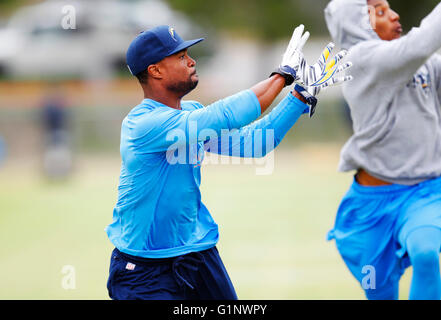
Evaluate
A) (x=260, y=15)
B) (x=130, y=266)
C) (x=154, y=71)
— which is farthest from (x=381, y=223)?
(x=260, y=15)

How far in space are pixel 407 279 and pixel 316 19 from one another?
48.6 feet

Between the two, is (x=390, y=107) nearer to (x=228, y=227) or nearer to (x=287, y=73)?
(x=287, y=73)

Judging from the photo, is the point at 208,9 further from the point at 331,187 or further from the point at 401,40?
the point at 401,40

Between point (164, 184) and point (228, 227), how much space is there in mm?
5628

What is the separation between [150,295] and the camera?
3.71 meters

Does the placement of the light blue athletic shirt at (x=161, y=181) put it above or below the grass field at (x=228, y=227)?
above

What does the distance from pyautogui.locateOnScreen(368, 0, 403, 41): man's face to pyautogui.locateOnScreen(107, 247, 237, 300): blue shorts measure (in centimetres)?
178

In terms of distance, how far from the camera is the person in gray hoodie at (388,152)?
13.5ft

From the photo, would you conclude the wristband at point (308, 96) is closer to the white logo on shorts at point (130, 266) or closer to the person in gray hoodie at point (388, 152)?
the person in gray hoodie at point (388, 152)

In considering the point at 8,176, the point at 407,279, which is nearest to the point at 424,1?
the point at 8,176

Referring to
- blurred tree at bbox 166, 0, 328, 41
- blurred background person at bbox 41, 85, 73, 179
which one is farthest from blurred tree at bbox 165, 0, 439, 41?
blurred background person at bbox 41, 85, 73, 179

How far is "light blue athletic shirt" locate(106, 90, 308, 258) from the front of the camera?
11.7ft

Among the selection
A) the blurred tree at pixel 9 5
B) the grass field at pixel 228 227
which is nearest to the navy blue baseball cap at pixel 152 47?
the grass field at pixel 228 227
